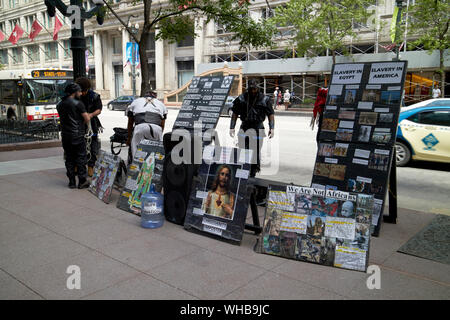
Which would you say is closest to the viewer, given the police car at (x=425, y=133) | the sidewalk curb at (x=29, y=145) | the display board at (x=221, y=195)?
the display board at (x=221, y=195)

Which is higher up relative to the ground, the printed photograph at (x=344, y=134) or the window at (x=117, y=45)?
the window at (x=117, y=45)

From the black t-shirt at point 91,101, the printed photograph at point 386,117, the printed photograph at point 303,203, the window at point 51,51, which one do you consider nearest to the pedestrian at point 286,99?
the black t-shirt at point 91,101

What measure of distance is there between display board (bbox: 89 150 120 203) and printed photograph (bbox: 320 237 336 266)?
3695 mm

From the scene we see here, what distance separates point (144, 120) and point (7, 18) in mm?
70898

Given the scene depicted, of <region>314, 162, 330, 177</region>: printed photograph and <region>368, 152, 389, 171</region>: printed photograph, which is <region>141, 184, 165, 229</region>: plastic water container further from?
<region>368, 152, 389, 171</region>: printed photograph

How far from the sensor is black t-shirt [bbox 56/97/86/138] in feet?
24.1

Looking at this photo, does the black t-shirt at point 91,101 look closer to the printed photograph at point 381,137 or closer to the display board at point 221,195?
the display board at point 221,195

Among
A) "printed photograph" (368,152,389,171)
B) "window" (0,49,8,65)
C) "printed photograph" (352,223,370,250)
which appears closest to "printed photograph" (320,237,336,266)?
"printed photograph" (352,223,370,250)

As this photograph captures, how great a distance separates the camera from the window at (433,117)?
9.95 m

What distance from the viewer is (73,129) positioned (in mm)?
7379

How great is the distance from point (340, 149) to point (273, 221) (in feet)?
5.94

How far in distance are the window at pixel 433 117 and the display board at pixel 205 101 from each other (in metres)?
6.02

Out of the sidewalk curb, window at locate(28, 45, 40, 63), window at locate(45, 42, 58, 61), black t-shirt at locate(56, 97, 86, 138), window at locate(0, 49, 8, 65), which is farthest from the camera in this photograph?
window at locate(0, 49, 8, 65)
